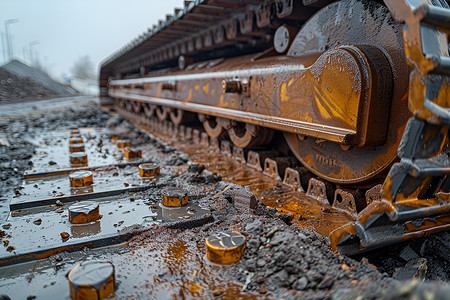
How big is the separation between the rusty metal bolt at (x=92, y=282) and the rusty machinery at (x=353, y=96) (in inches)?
45.8

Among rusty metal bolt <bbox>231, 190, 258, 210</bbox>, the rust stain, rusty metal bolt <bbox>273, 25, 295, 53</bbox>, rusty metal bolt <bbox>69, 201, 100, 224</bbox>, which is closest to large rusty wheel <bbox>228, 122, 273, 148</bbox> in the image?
the rust stain

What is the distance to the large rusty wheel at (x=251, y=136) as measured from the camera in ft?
11.7

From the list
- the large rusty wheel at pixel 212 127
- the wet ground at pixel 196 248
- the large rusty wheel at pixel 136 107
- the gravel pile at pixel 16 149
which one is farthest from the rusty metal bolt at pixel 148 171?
the large rusty wheel at pixel 136 107

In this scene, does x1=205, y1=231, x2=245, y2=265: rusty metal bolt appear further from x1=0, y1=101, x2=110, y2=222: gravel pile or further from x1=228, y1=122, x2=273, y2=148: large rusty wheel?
x1=228, y1=122, x2=273, y2=148: large rusty wheel

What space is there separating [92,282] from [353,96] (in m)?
1.82

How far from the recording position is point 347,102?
85.6 inches

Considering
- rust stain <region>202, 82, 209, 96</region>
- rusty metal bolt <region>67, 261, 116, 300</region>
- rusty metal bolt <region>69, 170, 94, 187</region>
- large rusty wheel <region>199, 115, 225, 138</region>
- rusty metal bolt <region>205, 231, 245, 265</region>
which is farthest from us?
large rusty wheel <region>199, 115, 225, 138</region>

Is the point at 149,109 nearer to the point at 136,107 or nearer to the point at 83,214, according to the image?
the point at 136,107

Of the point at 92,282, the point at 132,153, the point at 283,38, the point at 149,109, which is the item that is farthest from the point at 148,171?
the point at 149,109

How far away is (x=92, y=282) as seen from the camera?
142 centimetres

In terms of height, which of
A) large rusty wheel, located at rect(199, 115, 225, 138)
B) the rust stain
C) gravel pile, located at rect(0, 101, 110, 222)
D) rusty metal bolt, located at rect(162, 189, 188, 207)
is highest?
the rust stain

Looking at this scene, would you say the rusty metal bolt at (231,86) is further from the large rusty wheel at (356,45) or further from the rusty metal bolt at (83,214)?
the rusty metal bolt at (83,214)

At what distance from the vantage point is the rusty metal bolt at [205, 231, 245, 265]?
1632 millimetres

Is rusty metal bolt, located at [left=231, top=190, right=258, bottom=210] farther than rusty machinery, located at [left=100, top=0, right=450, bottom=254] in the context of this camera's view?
Yes
